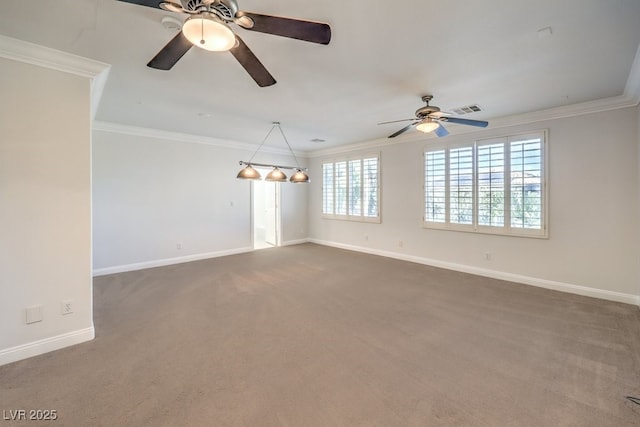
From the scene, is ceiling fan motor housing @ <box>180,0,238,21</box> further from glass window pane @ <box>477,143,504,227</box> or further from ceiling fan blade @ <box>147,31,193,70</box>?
glass window pane @ <box>477,143,504,227</box>

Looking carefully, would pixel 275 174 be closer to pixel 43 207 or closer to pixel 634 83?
pixel 43 207

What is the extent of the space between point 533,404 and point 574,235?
3.27 meters

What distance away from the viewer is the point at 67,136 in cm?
261

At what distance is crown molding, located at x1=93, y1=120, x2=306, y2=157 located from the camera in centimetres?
488

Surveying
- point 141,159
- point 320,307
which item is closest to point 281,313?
point 320,307

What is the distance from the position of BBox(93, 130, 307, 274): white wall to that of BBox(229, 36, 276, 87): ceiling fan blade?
442 cm

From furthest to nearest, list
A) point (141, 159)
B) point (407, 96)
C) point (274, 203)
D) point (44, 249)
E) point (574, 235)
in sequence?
point (274, 203) → point (141, 159) → point (574, 235) → point (407, 96) → point (44, 249)

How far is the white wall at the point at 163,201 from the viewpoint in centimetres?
492

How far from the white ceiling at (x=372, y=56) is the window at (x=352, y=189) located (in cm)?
238

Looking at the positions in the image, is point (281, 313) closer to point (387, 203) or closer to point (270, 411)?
point (270, 411)

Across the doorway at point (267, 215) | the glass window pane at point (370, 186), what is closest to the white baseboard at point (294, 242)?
the doorway at point (267, 215)

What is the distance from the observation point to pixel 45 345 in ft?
8.21

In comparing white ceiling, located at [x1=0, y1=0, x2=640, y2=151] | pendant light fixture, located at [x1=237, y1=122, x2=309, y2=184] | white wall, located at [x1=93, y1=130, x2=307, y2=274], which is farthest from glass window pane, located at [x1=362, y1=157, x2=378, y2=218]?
white wall, located at [x1=93, y1=130, x2=307, y2=274]

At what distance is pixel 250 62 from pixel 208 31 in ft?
1.31
